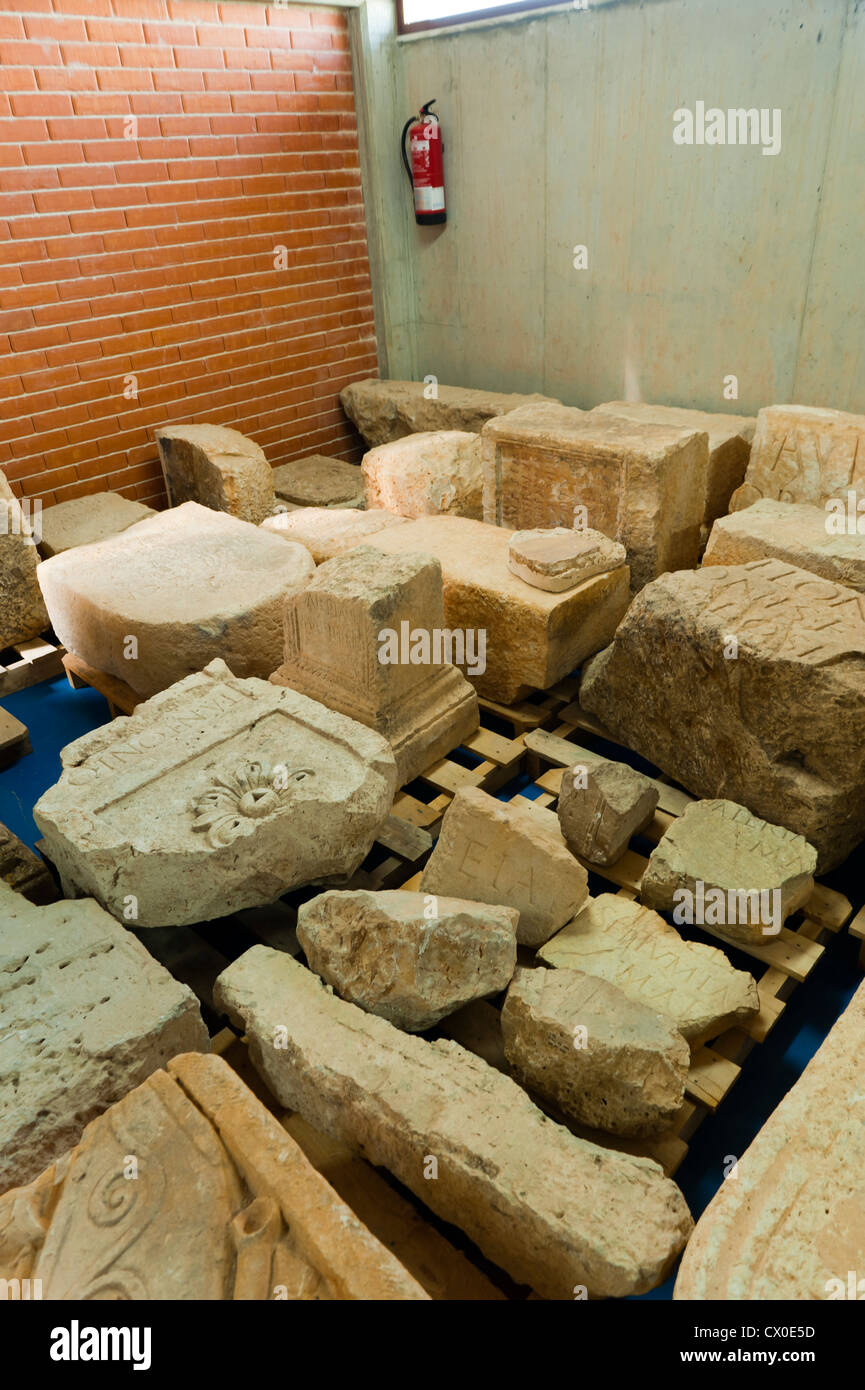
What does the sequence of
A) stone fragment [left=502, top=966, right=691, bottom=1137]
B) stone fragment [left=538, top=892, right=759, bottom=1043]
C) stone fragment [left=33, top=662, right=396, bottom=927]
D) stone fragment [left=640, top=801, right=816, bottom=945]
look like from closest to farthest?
stone fragment [left=502, top=966, right=691, bottom=1137]
stone fragment [left=538, top=892, right=759, bottom=1043]
stone fragment [left=33, top=662, right=396, bottom=927]
stone fragment [left=640, top=801, right=816, bottom=945]

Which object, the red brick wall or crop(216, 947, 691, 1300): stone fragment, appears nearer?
crop(216, 947, 691, 1300): stone fragment

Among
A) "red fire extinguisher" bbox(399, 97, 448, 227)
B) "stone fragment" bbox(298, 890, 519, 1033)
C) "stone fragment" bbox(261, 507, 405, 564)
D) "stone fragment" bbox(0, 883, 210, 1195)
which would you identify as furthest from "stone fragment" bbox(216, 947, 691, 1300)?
"red fire extinguisher" bbox(399, 97, 448, 227)

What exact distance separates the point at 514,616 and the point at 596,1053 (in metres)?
1.80

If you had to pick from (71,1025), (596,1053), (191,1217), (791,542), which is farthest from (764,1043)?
(791,542)

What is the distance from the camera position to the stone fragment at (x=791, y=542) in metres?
3.28

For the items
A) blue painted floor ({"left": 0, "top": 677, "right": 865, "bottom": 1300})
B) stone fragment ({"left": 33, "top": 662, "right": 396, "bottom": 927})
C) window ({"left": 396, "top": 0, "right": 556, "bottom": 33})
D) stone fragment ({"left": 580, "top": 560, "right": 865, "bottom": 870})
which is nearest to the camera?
blue painted floor ({"left": 0, "top": 677, "right": 865, "bottom": 1300})

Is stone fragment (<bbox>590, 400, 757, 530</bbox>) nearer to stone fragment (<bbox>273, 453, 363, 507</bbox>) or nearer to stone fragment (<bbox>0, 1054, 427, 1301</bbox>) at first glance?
stone fragment (<bbox>273, 453, 363, 507</bbox>)

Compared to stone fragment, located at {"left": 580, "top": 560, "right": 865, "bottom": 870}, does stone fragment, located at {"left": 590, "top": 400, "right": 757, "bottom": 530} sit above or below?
above

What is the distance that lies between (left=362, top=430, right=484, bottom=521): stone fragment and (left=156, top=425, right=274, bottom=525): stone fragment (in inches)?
24.0

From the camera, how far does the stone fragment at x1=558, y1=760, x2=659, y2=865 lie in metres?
2.67

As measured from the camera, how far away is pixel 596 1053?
194cm

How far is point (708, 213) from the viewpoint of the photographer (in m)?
4.36

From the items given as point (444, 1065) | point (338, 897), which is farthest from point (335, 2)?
point (444, 1065)

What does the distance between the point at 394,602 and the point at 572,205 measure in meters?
3.27
